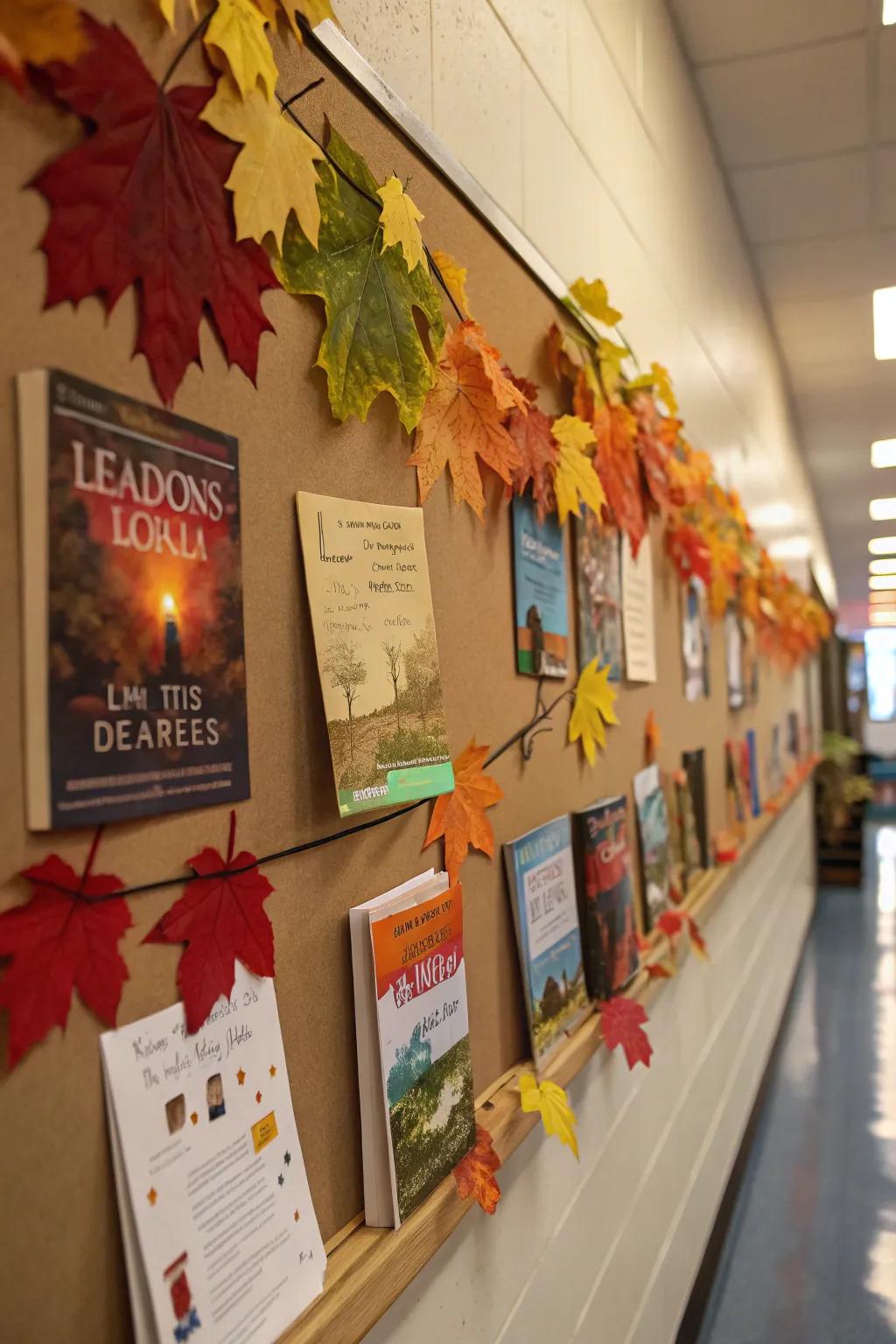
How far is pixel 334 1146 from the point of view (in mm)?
866

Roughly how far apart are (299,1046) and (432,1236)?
0.26 meters

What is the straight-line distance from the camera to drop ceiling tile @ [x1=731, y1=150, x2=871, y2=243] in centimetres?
335

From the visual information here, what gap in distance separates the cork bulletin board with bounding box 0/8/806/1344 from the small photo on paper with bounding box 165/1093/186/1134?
0.05 m

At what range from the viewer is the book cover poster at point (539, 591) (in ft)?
4.36

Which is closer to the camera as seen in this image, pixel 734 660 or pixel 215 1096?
pixel 215 1096

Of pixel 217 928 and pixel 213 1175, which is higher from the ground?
pixel 217 928

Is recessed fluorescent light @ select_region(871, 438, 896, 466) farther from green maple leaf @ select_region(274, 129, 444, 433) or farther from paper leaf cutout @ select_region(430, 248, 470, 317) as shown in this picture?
green maple leaf @ select_region(274, 129, 444, 433)

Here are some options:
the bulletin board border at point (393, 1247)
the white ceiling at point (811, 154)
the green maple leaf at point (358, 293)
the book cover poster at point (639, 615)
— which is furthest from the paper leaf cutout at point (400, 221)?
the white ceiling at point (811, 154)

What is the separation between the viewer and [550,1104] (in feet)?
4.11

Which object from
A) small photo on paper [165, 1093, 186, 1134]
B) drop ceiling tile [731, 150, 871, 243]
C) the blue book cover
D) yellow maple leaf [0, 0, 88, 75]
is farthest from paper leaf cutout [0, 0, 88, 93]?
drop ceiling tile [731, 150, 871, 243]

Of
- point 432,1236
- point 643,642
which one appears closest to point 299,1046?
point 432,1236

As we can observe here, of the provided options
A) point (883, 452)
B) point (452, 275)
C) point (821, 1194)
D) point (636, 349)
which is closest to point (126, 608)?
point (452, 275)

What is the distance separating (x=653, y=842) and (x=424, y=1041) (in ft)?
3.83

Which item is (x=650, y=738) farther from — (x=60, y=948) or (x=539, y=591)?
(x=60, y=948)
